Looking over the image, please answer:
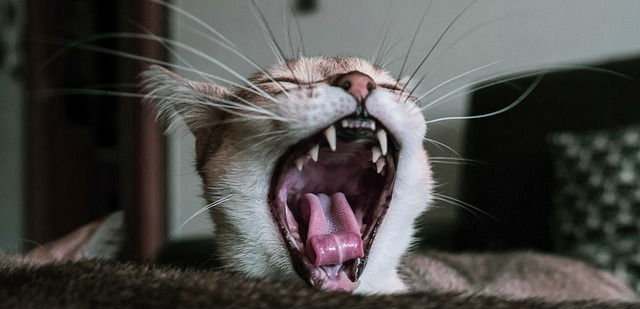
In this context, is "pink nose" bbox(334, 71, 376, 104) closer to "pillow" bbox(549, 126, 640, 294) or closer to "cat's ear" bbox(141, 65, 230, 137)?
"cat's ear" bbox(141, 65, 230, 137)

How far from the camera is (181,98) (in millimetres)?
940

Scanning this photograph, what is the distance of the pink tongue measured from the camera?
717 millimetres

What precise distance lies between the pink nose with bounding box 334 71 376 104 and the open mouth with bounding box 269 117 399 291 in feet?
0.10

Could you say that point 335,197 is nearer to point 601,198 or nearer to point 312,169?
point 312,169

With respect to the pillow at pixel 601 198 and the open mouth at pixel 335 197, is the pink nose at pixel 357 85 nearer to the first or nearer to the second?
the open mouth at pixel 335 197

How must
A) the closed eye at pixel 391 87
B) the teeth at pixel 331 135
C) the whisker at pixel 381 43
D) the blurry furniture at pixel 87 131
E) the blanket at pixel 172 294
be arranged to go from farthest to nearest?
the blurry furniture at pixel 87 131 < the whisker at pixel 381 43 < the closed eye at pixel 391 87 < the teeth at pixel 331 135 < the blanket at pixel 172 294

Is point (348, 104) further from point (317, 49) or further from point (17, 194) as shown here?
point (17, 194)

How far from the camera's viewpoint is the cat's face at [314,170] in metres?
0.73

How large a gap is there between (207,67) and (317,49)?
715mm

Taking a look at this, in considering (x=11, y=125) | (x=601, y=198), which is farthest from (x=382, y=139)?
(x=11, y=125)

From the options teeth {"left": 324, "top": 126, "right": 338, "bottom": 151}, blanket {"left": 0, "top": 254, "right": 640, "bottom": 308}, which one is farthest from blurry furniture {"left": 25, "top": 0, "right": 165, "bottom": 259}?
blanket {"left": 0, "top": 254, "right": 640, "bottom": 308}

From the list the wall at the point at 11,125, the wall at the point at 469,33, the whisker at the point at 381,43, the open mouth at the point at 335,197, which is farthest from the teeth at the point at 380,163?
the wall at the point at 11,125

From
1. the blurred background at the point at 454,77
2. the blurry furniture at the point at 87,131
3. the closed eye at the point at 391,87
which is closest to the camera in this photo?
the closed eye at the point at 391,87

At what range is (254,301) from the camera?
0.43 m
